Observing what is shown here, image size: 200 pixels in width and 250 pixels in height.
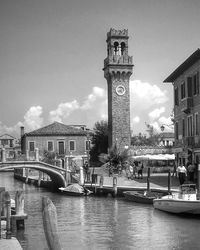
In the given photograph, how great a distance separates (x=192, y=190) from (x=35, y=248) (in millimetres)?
8680

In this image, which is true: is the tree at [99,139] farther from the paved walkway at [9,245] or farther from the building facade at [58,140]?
the paved walkway at [9,245]

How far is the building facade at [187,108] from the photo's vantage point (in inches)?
1288

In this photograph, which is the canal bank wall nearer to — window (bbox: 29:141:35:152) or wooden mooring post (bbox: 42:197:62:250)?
wooden mooring post (bbox: 42:197:62:250)

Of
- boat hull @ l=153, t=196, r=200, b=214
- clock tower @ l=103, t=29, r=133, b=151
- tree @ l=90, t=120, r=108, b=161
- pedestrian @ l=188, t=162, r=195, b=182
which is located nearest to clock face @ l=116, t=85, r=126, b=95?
clock tower @ l=103, t=29, r=133, b=151

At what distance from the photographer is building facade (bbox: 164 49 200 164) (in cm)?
3272

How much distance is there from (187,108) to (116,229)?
1707cm

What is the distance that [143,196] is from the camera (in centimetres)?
2695

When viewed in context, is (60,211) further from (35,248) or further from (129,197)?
(35,248)

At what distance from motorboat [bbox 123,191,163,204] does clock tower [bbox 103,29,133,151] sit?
24.5 meters

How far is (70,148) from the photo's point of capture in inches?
2862

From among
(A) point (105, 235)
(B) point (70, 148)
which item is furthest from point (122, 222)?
(B) point (70, 148)

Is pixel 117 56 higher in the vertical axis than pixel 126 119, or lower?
higher

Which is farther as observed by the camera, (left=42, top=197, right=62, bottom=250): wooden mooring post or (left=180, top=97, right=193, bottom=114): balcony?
(left=180, top=97, right=193, bottom=114): balcony

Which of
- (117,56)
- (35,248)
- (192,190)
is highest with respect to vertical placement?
(117,56)
